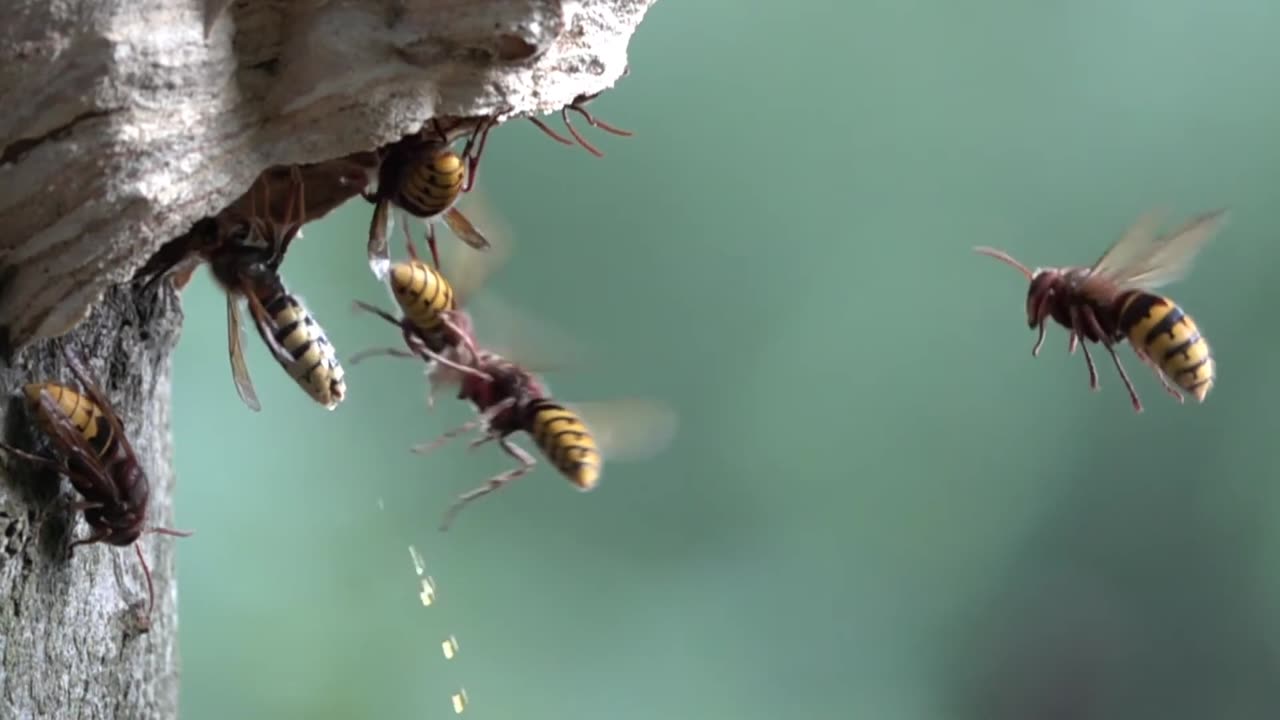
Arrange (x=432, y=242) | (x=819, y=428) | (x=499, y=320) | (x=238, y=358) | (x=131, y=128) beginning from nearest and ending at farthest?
(x=131, y=128) < (x=238, y=358) < (x=432, y=242) < (x=499, y=320) < (x=819, y=428)

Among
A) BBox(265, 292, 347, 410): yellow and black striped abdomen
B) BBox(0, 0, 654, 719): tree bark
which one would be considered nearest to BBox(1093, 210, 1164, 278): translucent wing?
BBox(0, 0, 654, 719): tree bark

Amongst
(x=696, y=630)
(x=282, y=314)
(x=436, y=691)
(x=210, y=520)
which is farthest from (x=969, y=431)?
(x=282, y=314)

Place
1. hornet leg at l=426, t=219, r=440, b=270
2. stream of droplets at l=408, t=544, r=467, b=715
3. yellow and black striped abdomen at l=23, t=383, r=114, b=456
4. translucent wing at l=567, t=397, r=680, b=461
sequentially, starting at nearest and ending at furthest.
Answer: yellow and black striped abdomen at l=23, t=383, r=114, b=456
hornet leg at l=426, t=219, r=440, b=270
translucent wing at l=567, t=397, r=680, b=461
stream of droplets at l=408, t=544, r=467, b=715

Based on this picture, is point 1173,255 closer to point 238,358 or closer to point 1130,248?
point 1130,248

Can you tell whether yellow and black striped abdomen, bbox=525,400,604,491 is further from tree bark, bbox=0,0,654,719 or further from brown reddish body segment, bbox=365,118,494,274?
tree bark, bbox=0,0,654,719

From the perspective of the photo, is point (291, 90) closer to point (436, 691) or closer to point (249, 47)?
point (249, 47)

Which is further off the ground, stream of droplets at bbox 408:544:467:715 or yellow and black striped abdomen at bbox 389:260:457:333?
yellow and black striped abdomen at bbox 389:260:457:333

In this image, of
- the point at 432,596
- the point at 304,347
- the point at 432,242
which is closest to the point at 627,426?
the point at 432,242
